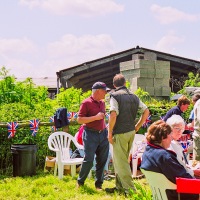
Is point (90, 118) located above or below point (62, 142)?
above

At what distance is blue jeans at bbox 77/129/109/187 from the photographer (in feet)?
19.9

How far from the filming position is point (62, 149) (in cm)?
802

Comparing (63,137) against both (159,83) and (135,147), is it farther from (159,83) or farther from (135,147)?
(159,83)

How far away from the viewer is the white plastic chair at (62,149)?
23.8ft

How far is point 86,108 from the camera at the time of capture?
A: 6.08 m

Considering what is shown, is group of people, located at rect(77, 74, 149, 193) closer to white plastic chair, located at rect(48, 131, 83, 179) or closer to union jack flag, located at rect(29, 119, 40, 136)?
white plastic chair, located at rect(48, 131, 83, 179)

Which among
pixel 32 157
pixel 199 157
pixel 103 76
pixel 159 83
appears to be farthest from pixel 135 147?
pixel 103 76

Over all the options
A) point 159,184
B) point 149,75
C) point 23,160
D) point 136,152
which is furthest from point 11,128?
point 149,75

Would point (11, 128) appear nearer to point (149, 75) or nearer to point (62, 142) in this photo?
point (62, 142)

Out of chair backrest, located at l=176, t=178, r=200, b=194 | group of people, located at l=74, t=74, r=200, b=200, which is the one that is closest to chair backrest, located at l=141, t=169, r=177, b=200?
chair backrest, located at l=176, t=178, r=200, b=194

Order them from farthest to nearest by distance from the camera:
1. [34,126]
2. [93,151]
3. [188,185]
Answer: [34,126] < [93,151] < [188,185]

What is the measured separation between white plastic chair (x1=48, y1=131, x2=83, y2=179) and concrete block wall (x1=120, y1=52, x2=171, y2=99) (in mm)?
4917

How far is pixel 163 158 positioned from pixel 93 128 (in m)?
2.59

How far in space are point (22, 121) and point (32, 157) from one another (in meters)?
0.95
